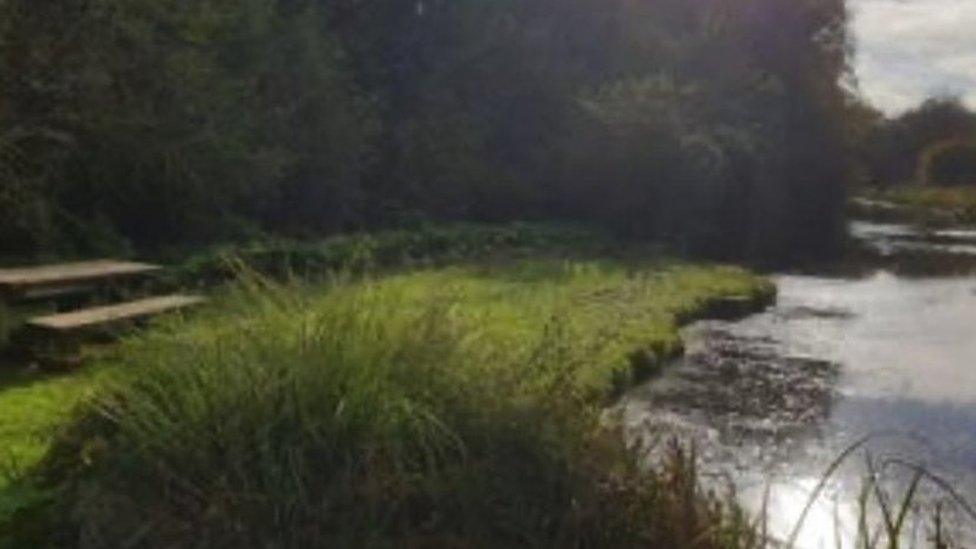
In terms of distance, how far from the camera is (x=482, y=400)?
6.64 m

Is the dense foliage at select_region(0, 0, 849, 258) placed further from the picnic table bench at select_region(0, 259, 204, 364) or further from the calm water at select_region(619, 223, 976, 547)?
the calm water at select_region(619, 223, 976, 547)

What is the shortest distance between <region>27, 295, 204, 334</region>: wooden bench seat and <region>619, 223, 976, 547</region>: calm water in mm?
4418

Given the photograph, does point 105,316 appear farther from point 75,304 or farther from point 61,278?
point 75,304

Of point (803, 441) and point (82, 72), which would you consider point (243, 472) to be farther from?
point (82, 72)

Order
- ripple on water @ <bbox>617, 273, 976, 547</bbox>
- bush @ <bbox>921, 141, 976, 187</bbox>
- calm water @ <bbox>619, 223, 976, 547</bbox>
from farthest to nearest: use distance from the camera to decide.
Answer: bush @ <bbox>921, 141, 976, 187</bbox>, ripple on water @ <bbox>617, 273, 976, 547</bbox>, calm water @ <bbox>619, 223, 976, 547</bbox>

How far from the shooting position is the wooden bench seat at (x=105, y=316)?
11312 mm

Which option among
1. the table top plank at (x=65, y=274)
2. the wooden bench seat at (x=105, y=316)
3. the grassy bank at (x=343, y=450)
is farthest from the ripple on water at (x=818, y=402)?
the table top plank at (x=65, y=274)

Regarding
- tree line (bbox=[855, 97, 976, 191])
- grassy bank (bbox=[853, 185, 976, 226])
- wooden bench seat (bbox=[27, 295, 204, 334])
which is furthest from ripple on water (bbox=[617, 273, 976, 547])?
tree line (bbox=[855, 97, 976, 191])

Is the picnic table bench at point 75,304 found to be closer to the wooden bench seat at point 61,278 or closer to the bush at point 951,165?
the wooden bench seat at point 61,278

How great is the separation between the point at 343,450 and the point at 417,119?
26450 mm

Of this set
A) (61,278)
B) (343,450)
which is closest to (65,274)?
(61,278)

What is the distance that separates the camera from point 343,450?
6.29m

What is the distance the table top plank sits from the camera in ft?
40.9

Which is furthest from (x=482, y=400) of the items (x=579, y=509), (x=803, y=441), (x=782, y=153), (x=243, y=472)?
(x=782, y=153)
